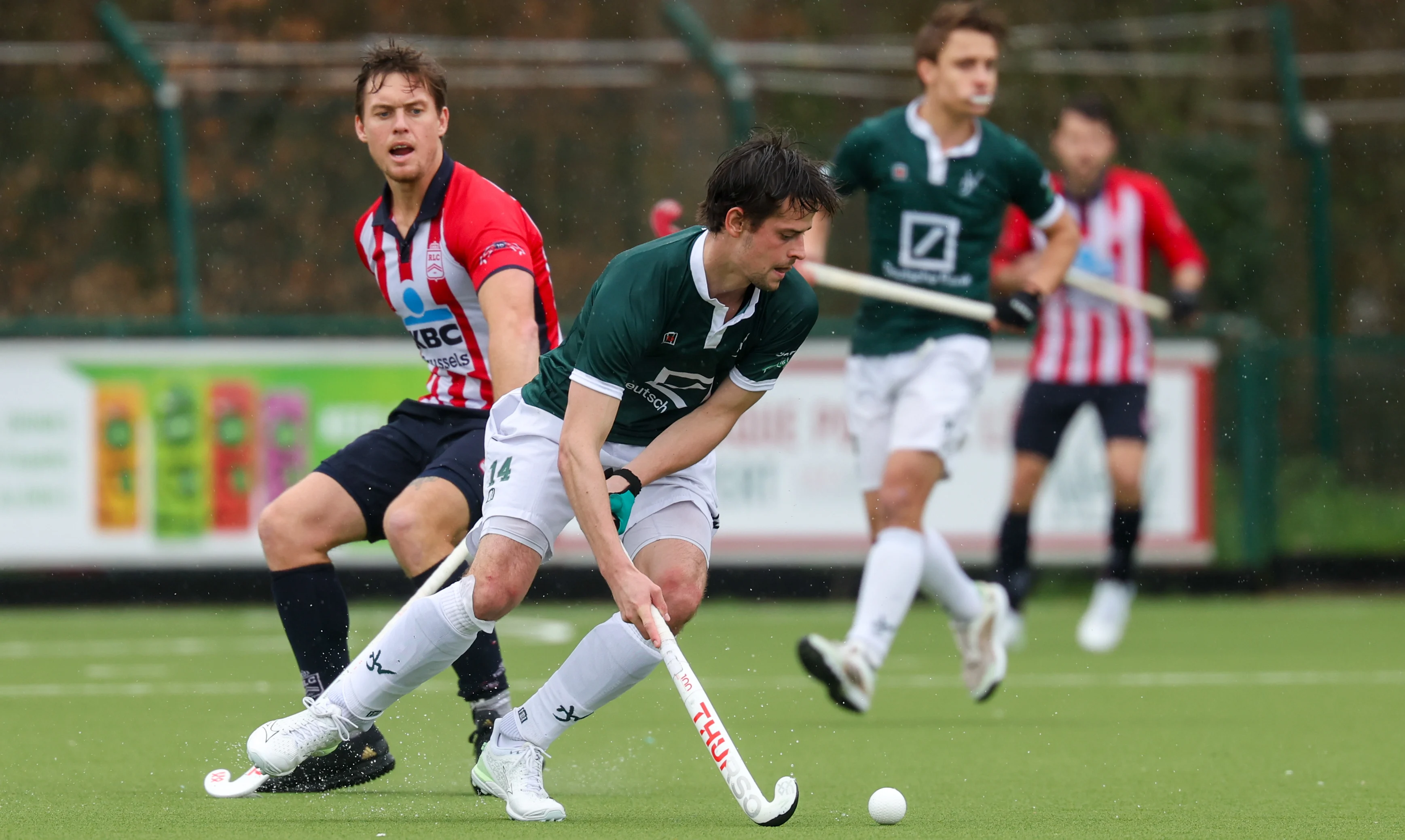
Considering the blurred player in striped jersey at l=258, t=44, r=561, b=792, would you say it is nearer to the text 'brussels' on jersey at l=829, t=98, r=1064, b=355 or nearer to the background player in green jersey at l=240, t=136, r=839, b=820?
the background player in green jersey at l=240, t=136, r=839, b=820

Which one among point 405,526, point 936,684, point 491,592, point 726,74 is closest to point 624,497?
point 491,592

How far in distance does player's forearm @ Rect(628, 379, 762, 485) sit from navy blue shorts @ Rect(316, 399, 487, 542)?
53 cm

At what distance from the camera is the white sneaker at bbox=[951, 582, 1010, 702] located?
6156 mm

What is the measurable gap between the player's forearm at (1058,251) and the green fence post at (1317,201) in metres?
4.81

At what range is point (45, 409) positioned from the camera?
9.76 m

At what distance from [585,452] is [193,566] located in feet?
20.6

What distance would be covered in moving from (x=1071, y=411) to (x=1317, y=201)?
11.9 feet

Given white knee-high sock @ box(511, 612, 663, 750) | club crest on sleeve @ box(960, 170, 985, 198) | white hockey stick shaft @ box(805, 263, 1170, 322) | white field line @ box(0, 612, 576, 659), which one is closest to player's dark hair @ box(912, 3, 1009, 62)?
club crest on sleeve @ box(960, 170, 985, 198)

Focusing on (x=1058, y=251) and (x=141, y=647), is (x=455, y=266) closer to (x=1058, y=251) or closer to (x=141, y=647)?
(x=1058, y=251)

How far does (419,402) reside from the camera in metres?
4.97

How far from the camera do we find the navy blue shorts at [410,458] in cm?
476

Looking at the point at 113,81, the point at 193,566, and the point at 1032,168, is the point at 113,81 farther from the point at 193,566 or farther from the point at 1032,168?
the point at 1032,168

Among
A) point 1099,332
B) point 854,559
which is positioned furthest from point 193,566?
point 1099,332

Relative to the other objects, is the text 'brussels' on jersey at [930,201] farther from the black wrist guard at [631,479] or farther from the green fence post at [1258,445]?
the green fence post at [1258,445]
